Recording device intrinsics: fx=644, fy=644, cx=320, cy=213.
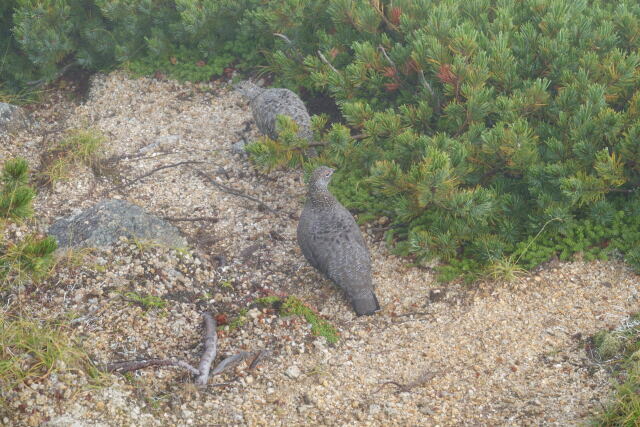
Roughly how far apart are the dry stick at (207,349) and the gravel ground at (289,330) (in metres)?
0.07

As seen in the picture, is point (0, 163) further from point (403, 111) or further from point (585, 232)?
point (585, 232)

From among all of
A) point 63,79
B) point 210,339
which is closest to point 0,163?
point 63,79

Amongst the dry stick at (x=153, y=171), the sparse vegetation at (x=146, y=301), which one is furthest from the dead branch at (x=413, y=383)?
the dry stick at (x=153, y=171)

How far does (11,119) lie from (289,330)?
167 inches

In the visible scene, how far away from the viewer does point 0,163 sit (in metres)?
6.21

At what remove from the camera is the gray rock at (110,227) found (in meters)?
5.14

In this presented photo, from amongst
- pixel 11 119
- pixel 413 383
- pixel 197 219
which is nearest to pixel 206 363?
pixel 413 383

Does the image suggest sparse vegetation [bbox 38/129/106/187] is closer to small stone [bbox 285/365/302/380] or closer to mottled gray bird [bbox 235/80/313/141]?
mottled gray bird [bbox 235/80/313/141]

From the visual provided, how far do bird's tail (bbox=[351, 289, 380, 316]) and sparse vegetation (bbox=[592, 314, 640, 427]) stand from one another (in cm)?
159

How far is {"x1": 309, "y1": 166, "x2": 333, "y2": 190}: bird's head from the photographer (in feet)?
17.8

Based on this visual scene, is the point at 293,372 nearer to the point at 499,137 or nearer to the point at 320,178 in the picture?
the point at 320,178

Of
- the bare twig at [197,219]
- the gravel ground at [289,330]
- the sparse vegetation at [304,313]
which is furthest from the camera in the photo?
the bare twig at [197,219]

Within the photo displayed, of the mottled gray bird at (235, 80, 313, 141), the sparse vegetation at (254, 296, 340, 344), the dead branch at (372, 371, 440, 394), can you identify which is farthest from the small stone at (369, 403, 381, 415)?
the mottled gray bird at (235, 80, 313, 141)

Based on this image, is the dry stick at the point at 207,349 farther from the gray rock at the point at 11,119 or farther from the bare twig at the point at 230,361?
the gray rock at the point at 11,119
